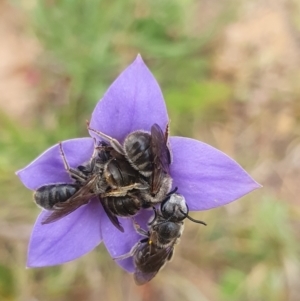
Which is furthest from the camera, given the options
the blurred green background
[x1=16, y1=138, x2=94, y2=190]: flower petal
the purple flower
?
the blurred green background

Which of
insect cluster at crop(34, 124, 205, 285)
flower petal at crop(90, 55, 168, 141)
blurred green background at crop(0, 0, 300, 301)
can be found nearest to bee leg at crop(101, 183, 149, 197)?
insect cluster at crop(34, 124, 205, 285)

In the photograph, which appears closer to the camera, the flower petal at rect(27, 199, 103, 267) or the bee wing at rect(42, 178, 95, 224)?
the bee wing at rect(42, 178, 95, 224)

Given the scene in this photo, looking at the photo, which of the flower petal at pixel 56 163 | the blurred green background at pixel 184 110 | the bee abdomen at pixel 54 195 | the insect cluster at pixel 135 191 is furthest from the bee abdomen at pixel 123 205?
the blurred green background at pixel 184 110

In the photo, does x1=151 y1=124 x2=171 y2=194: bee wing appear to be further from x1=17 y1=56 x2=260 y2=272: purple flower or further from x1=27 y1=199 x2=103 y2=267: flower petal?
x1=27 y1=199 x2=103 y2=267: flower petal

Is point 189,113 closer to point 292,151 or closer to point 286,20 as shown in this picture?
point 292,151

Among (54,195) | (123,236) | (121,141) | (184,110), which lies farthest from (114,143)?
(184,110)

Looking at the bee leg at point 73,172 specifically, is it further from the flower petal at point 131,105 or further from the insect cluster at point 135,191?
the flower petal at point 131,105

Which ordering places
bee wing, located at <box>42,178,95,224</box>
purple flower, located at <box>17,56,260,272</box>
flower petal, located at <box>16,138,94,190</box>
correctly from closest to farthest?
bee wing, located at <box>42,178,95,224</box> → purple flower, located at <box>17,56,260,272</box> → flower petal, located at <box>16,138,94,190</box>

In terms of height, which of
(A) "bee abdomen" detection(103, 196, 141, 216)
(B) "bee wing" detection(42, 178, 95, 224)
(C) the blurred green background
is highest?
(B) "bee wing" detection(42, 178, 95, 224)
